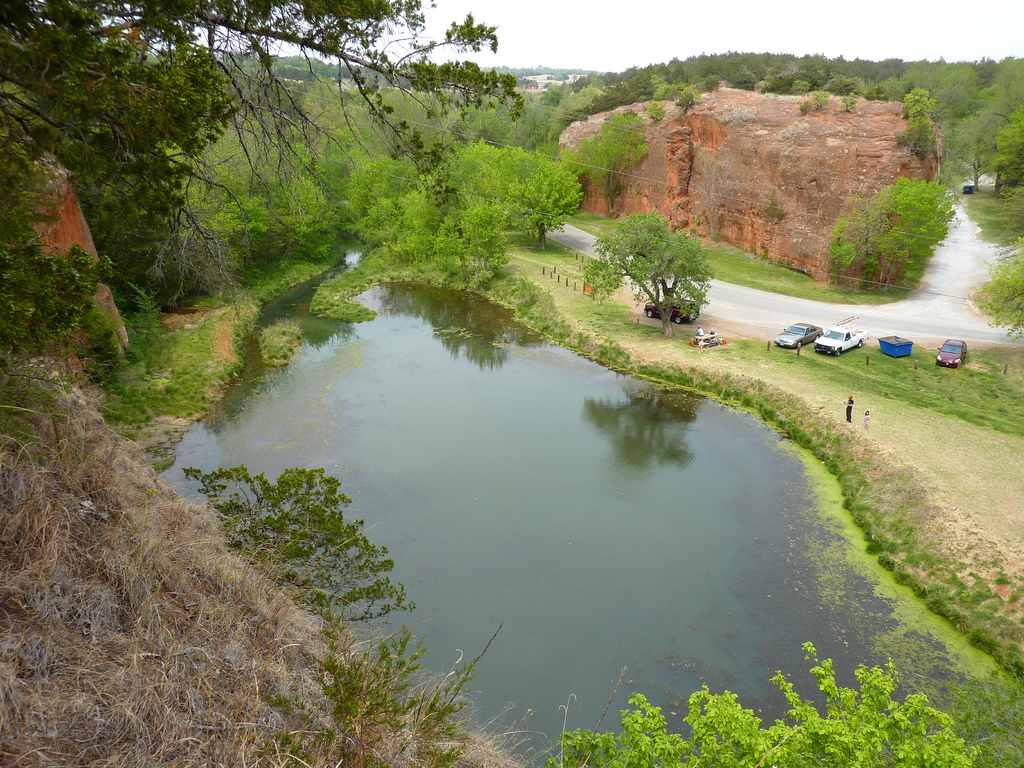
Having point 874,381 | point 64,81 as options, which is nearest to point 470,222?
point 874,381

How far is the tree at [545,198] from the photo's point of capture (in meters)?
50.6

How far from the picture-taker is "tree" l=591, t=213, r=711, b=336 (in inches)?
1181

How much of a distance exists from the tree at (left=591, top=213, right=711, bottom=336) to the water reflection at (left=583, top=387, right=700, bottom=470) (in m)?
5.67

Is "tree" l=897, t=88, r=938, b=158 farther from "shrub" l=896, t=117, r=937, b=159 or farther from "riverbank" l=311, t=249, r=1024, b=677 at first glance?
"riverbank" l=311, t=249, r=1024, b=677

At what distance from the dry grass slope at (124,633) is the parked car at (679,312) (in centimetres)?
2553

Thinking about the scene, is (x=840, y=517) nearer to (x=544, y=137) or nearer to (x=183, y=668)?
(x=183, y=668)

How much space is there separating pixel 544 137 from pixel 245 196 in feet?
148

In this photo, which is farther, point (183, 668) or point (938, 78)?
point (938, 78)

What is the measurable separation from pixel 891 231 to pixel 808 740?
115 ft

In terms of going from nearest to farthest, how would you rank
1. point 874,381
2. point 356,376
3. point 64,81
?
point 64,81
point 874,381
point 356,376

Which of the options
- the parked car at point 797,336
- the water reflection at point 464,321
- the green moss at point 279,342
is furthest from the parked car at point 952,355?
the green moss at point 279,342

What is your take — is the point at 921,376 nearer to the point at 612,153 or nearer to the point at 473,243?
the point at 473,243

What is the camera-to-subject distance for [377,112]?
9484 millimetres

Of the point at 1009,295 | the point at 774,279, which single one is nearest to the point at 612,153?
the point at 774,279
